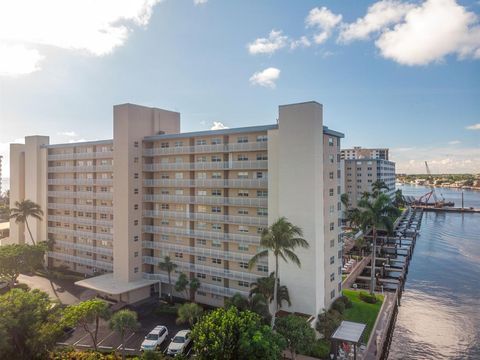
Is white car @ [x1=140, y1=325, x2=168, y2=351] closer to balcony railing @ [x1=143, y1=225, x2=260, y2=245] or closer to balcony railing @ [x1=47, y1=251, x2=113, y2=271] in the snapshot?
balcony railing @ [x1=143, y1=225, x2=260, y2=245]

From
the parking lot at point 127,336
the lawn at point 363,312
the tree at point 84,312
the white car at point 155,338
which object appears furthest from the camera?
the lawn at point 363,312

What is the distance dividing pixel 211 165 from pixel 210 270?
14756 mm

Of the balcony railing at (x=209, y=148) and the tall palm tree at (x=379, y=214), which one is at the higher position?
the balcony railing at (x=209, y=148)

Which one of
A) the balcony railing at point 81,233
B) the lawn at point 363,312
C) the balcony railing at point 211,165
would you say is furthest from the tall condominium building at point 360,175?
the balcony railing at point 81,233

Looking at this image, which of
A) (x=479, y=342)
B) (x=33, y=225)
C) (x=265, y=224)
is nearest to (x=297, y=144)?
(x=265, y=224)

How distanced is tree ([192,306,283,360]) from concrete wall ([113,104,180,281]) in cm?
2776

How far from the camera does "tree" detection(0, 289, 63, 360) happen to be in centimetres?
2920

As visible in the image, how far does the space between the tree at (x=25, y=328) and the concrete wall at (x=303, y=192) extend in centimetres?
2442

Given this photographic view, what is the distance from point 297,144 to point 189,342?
82.7 feet

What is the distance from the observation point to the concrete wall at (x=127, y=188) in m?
50.5

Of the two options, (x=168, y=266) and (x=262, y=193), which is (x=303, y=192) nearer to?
(x=262, y=193)

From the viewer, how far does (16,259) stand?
52.0 metres

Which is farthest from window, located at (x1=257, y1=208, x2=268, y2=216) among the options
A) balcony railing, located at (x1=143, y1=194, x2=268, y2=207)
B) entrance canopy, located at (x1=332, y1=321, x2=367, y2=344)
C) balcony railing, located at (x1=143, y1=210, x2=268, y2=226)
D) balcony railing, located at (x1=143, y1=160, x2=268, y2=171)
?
entrance canopy, located at (x1=332, y1=321, x2=367, y2=344)

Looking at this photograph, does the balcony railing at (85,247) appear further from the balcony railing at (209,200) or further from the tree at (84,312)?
the tree at (84,312)
